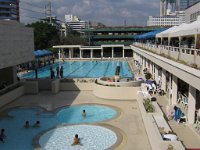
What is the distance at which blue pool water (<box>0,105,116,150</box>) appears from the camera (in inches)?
514

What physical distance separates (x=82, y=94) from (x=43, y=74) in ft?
51.6

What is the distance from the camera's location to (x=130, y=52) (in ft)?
219

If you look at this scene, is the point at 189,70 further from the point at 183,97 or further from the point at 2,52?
the point at 2,52

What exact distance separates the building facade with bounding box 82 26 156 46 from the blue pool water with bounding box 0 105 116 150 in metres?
57.4

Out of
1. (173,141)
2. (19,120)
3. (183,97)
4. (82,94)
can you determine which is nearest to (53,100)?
(82,94)

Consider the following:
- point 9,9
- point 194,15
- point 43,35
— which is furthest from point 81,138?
point 9,9

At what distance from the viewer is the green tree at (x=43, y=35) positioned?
6354cm

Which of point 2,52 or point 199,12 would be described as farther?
point 199,12

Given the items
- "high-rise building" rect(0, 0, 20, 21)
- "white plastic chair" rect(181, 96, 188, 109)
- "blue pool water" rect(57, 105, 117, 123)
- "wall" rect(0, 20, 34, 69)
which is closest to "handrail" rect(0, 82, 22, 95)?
"wall" rect(0, 20, 34, 69)

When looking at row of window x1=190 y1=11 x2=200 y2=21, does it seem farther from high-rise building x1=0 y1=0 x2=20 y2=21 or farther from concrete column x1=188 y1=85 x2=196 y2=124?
high-rise building x1=0 y1=0 x2=20 y2=21

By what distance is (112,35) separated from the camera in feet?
251

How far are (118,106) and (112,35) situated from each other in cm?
5818

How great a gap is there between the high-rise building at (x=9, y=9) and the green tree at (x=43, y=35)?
52.1 meters

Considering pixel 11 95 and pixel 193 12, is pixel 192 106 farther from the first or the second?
pixel 193 12
